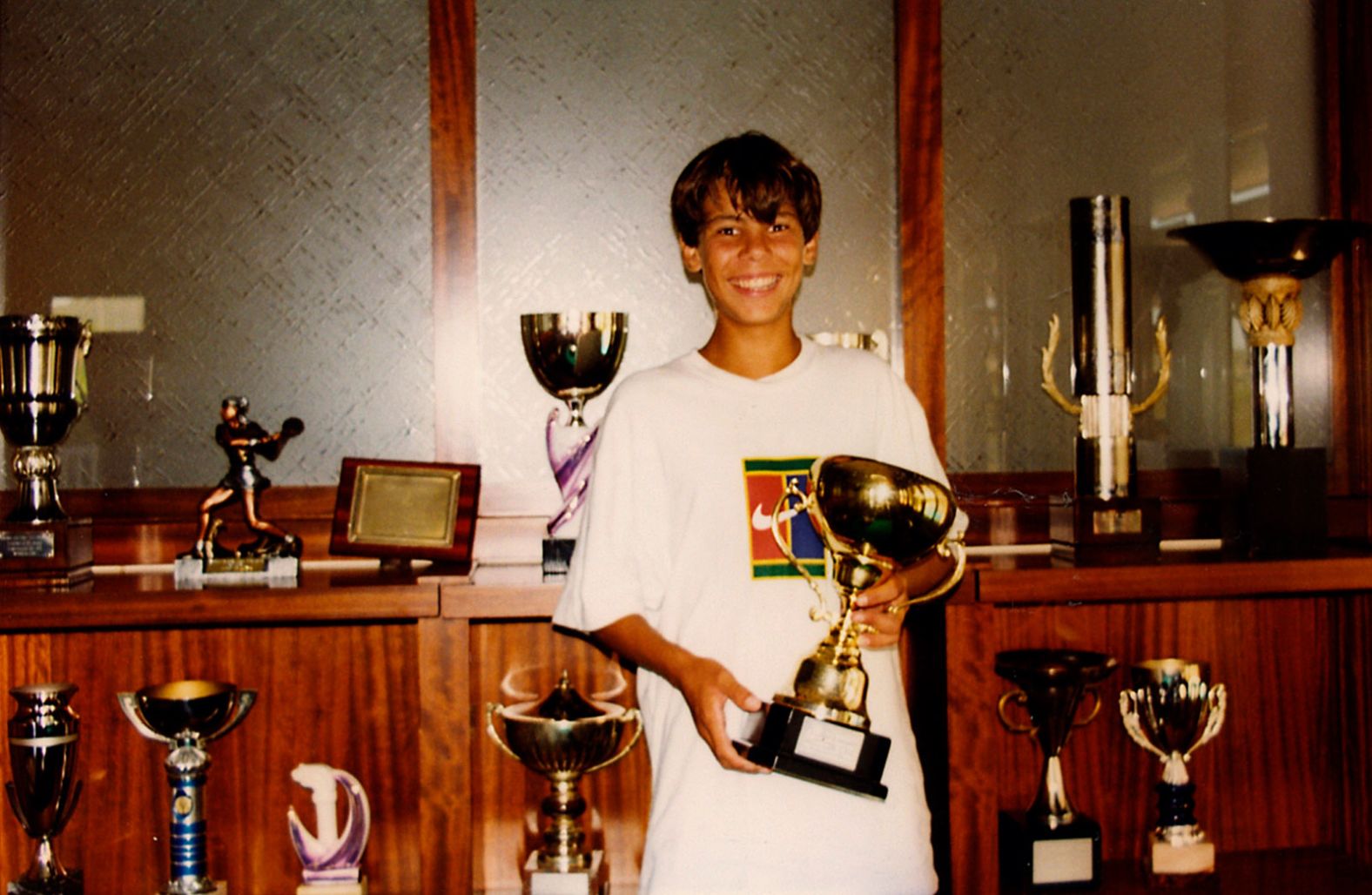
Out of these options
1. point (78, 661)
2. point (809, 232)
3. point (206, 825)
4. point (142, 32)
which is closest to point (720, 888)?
point (809, 232)

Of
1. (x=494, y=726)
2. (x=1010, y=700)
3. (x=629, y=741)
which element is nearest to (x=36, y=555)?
(x=494, y=726)

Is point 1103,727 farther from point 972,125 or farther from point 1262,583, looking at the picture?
point 972,125

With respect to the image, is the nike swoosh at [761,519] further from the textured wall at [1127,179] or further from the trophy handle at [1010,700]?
the textured wall at [1127,179]

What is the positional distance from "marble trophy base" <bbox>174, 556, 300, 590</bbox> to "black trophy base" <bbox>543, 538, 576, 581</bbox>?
14.9 inches

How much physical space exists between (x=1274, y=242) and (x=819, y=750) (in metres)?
1.28

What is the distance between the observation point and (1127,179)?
2482 mm

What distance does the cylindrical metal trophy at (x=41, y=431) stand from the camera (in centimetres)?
195

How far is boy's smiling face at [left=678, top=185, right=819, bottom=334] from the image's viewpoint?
5.31 ft

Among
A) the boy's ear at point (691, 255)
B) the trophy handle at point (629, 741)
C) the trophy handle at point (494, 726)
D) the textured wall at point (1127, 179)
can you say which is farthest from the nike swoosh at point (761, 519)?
the textured wall at point (1127, 179)

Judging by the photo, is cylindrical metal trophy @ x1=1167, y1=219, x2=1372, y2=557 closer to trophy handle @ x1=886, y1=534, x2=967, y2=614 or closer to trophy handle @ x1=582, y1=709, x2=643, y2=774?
trophy handle @ x1=886, y1=534, x2=967, y2=614

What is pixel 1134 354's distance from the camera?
2488 mm

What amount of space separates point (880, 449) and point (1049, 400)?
904 millimetres

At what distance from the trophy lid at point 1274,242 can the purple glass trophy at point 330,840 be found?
1.61 meters

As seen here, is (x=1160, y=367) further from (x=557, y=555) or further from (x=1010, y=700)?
(x=557, y=555)
